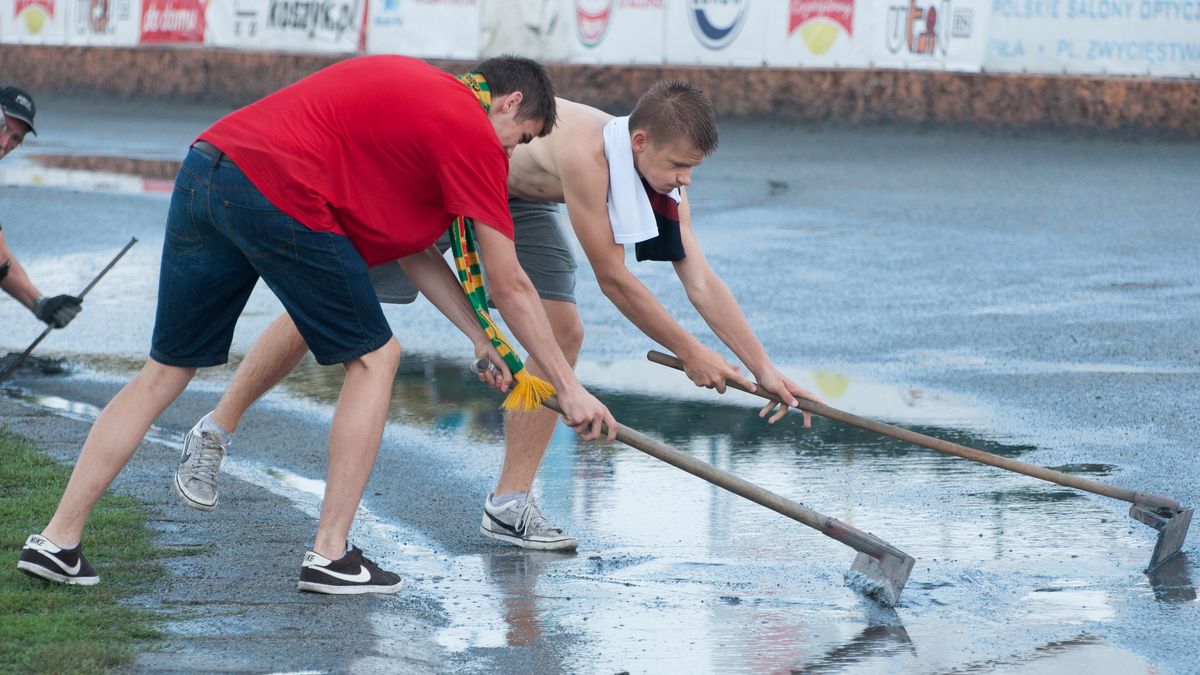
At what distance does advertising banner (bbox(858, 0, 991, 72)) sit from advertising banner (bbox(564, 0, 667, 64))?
7.96ft

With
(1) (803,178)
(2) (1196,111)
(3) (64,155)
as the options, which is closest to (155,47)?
(3) (64,155)

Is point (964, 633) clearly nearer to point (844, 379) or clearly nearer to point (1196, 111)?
point (844, 379)

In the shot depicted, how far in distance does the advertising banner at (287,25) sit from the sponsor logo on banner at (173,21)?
0.60ft

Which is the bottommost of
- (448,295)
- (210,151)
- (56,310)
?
(56,310)

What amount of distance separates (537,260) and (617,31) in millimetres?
13860

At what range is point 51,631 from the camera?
3771 millimetres

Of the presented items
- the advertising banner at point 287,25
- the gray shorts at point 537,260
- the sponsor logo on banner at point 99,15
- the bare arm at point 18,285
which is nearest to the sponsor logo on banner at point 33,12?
the sponsor logo on banner at point 99,15

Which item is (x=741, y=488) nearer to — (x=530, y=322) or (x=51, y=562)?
(x=530, y=322)

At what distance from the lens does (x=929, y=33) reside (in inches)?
658

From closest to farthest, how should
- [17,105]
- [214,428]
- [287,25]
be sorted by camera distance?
[214,428] → [17,105] → [287,25]

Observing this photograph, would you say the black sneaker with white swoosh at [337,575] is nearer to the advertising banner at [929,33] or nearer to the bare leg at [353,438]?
the bare leg at [353,438]

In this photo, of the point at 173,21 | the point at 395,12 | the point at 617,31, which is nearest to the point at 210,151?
the point at 617,31

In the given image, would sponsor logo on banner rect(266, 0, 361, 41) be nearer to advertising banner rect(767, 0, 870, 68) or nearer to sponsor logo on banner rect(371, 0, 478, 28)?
sponsor logo on banner rect(371, 0, 478, 28)

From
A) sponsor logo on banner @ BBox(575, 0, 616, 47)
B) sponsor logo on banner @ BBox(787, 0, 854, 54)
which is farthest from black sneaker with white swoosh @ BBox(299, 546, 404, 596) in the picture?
sponsor logo on banner @ BBox(575, 0, 616, 47)
